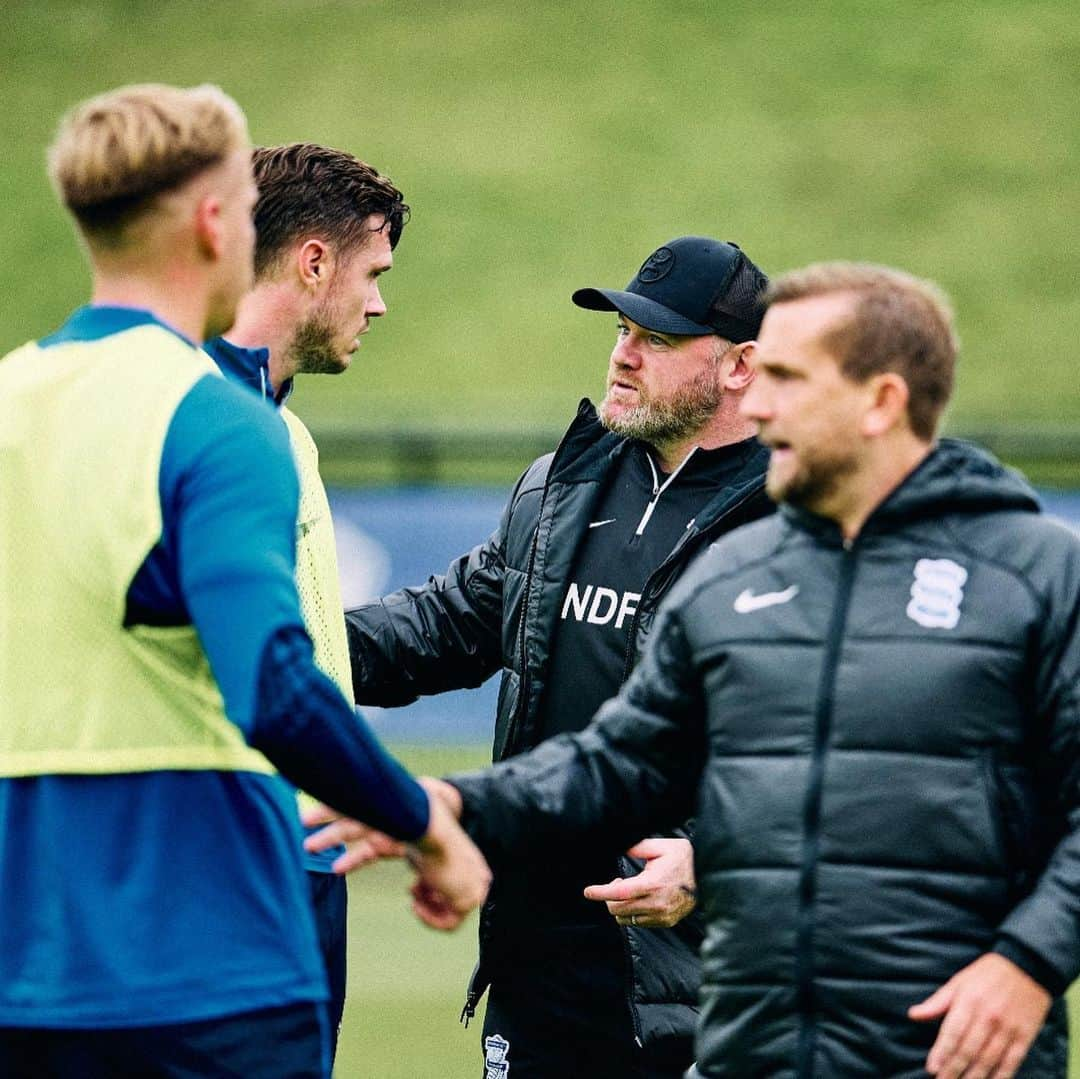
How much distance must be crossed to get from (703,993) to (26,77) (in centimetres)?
2789

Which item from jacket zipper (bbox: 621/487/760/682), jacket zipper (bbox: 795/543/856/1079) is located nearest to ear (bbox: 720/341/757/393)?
jacket zipper (bbox: 621/487/760/682)

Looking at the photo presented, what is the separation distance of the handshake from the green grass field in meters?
3.50

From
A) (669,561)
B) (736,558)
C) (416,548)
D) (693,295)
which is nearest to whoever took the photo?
(736,558)

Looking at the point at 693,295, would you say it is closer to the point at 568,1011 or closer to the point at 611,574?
the point at 611,574

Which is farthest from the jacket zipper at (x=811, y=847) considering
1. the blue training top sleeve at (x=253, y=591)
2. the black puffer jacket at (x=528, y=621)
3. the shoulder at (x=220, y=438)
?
the black puffer jacket at (x=528, y=621)

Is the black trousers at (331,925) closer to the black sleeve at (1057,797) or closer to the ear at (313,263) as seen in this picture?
the ear at (313,263)

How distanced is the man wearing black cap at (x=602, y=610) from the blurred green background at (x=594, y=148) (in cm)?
1272

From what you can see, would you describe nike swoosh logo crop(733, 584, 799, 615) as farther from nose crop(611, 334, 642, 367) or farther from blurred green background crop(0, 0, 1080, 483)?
blurred green background crop(0, 0, 1080, 483)

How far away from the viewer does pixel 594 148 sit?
27109 mm

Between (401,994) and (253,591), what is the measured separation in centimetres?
544

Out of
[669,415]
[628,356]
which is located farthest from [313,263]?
[669,415]

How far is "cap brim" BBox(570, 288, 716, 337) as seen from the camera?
509 cm

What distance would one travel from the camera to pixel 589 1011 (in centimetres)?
486

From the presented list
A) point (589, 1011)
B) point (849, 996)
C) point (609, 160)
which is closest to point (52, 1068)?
point (849, 996)
